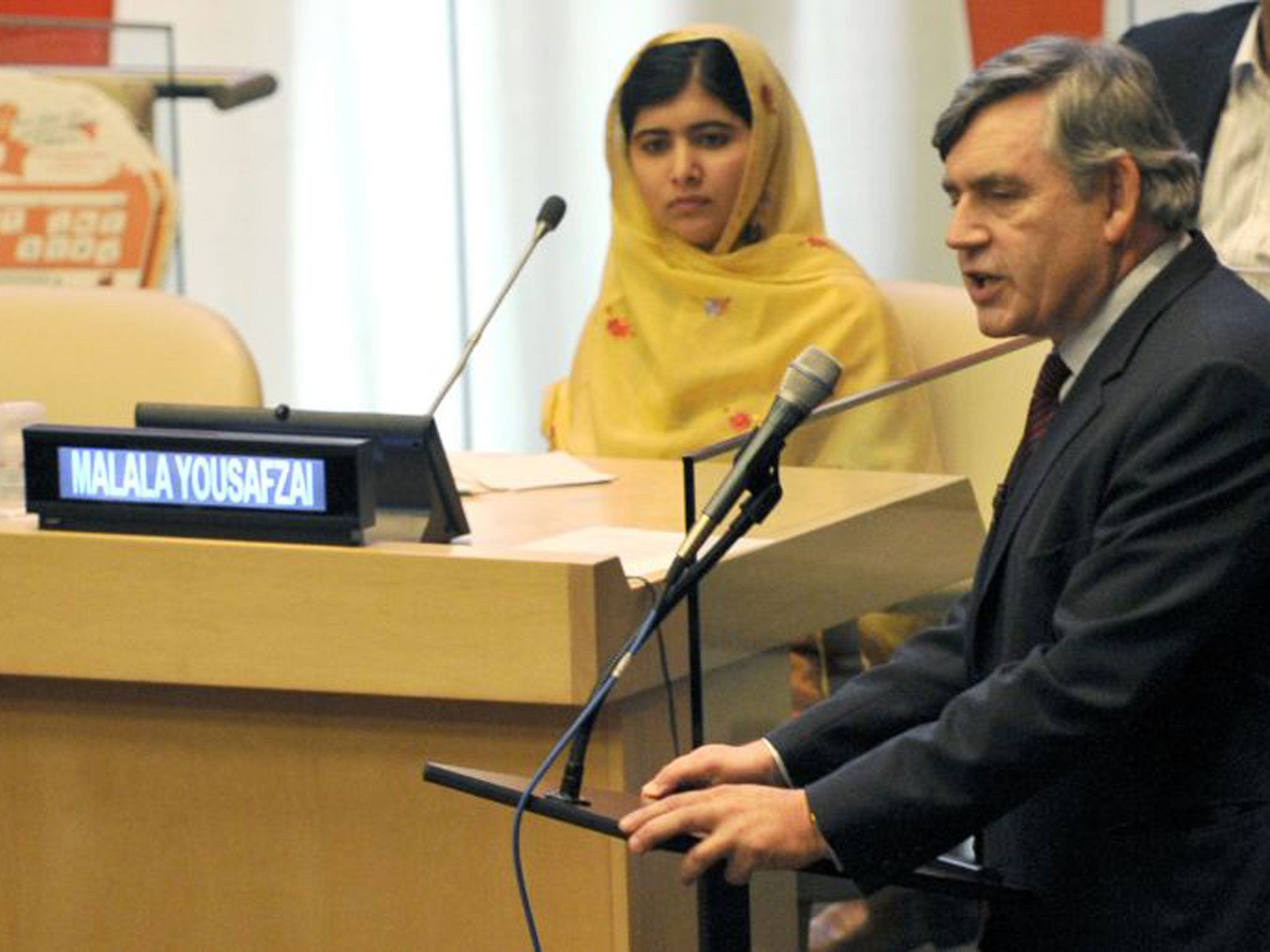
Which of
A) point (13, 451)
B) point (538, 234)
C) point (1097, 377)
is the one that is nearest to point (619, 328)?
point (538, 234)

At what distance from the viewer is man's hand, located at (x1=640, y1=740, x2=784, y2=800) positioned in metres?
1.71

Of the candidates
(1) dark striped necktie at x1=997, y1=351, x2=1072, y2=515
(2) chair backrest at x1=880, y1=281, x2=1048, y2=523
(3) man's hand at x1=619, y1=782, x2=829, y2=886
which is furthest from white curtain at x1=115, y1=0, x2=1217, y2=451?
(3) man's hand at x1=619, y1=782, x2=829, y2=886

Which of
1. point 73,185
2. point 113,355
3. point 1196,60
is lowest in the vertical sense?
point 113,355

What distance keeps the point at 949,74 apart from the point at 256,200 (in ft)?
5.06

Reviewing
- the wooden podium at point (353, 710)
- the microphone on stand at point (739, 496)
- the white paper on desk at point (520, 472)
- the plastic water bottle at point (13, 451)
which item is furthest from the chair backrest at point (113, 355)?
the microphone on stand at point (739, 496)

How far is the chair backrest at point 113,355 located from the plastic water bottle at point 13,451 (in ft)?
1.86

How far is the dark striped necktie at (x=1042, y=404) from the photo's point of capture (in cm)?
179

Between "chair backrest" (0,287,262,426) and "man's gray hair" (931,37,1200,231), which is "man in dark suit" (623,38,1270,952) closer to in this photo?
"man's gray hair" (931,37,1200,231)

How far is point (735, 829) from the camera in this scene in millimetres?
1602

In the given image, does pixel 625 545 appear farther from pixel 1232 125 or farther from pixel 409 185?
pixel 409 185

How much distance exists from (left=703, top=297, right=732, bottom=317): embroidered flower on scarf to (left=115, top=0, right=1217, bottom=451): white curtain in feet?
4.78

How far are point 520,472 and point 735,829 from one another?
1.18 metres

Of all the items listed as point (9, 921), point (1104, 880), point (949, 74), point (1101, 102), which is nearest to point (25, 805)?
point (9, 921)

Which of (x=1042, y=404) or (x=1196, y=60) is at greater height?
(x=1196, y=60)
